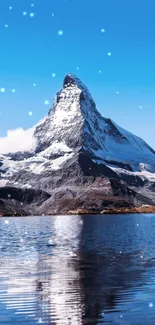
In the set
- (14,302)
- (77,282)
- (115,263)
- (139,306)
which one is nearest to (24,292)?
(14,302)

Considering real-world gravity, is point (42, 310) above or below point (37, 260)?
above

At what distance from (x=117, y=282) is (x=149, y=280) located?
2835 millimetres

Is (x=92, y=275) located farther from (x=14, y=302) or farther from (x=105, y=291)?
(x=14, y=302)

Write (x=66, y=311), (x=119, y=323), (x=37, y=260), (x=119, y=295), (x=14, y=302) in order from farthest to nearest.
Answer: (x=37, y=260), (x=119, y=295), (x=14, y=302), (x=66, y=311), (x=119, y=323)

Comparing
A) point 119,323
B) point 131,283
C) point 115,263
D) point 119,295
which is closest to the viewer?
point 119,323

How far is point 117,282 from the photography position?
1699 inches

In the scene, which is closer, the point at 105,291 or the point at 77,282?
the point at 105,291

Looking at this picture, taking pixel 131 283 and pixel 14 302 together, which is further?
pixel 131 283

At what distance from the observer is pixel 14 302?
3331cm

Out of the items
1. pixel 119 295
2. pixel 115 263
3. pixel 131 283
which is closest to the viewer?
pixel 119 295

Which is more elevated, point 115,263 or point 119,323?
point 119,323

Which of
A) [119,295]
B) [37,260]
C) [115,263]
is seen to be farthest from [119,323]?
[37,260]

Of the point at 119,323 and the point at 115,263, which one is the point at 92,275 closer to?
the point at 115,263

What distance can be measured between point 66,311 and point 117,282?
13.5 meters
